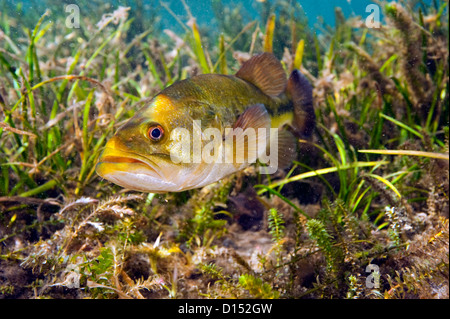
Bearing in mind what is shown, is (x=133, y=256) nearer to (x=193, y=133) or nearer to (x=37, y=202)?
(x=37, y=202)

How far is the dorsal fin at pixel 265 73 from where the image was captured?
246 cm

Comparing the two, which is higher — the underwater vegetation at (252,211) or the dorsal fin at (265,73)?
the dorsal fin at (265,73)

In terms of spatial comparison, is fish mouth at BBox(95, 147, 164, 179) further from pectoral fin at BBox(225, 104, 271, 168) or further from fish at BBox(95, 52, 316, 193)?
pectoral fin at BBox(225, 104, 271, 168)

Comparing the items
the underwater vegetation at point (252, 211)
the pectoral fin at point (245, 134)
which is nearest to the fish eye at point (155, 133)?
the pectoral fin at point (245, 134)

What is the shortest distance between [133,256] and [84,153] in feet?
4.27

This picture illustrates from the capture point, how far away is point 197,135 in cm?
172

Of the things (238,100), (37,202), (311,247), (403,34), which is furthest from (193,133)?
(403,34)

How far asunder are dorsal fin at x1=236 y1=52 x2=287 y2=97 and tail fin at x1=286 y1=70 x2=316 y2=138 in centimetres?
18

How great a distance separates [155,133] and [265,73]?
1.39 m

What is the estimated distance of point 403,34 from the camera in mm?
3830

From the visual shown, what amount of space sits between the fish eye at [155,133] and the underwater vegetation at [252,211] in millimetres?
964

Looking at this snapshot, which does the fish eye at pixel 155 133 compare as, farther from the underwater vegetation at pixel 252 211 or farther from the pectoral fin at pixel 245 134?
the underwater vegetation at pixel 252 211

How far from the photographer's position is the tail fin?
276 centimetres
